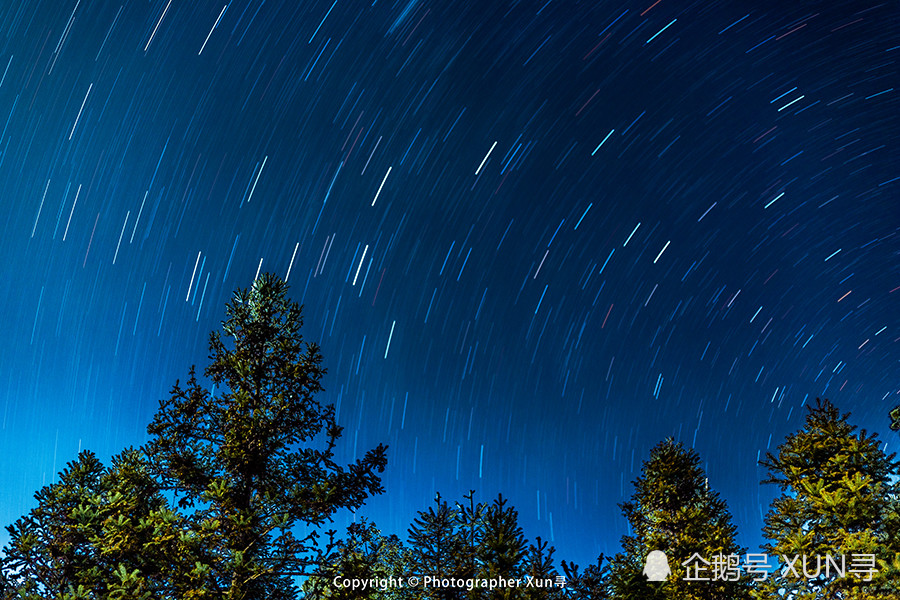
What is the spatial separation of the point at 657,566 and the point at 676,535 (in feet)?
7.41

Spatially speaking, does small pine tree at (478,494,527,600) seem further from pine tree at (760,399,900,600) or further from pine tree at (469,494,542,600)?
pine tree at (760,399,900,600)

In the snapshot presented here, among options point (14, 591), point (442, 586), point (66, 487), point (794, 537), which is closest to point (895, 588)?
point (794, 537)

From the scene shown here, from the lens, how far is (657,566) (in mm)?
17594

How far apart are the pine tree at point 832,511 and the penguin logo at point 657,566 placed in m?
5.11

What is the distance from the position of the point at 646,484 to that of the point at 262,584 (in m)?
17.4

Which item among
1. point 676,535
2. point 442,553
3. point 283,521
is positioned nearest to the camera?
point 283,521

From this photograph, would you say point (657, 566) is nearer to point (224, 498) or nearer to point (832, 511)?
point (832, 511)

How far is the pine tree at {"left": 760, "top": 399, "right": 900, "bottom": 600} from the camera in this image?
11.2 metres

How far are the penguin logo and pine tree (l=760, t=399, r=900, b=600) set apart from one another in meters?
5.11

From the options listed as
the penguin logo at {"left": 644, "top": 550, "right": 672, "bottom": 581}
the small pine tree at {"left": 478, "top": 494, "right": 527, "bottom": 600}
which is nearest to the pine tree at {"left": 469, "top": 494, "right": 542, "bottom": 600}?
the small pine tree at {"left": 478, "top": 494, "right": 527, "bottom": 600}

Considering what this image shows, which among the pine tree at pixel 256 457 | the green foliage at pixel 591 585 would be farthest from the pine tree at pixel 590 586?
the pine tree at pixel 256 457

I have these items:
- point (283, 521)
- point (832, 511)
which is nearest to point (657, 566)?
point (832, 511)

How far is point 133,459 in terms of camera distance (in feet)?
47.9

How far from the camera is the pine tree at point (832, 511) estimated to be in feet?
36.8
